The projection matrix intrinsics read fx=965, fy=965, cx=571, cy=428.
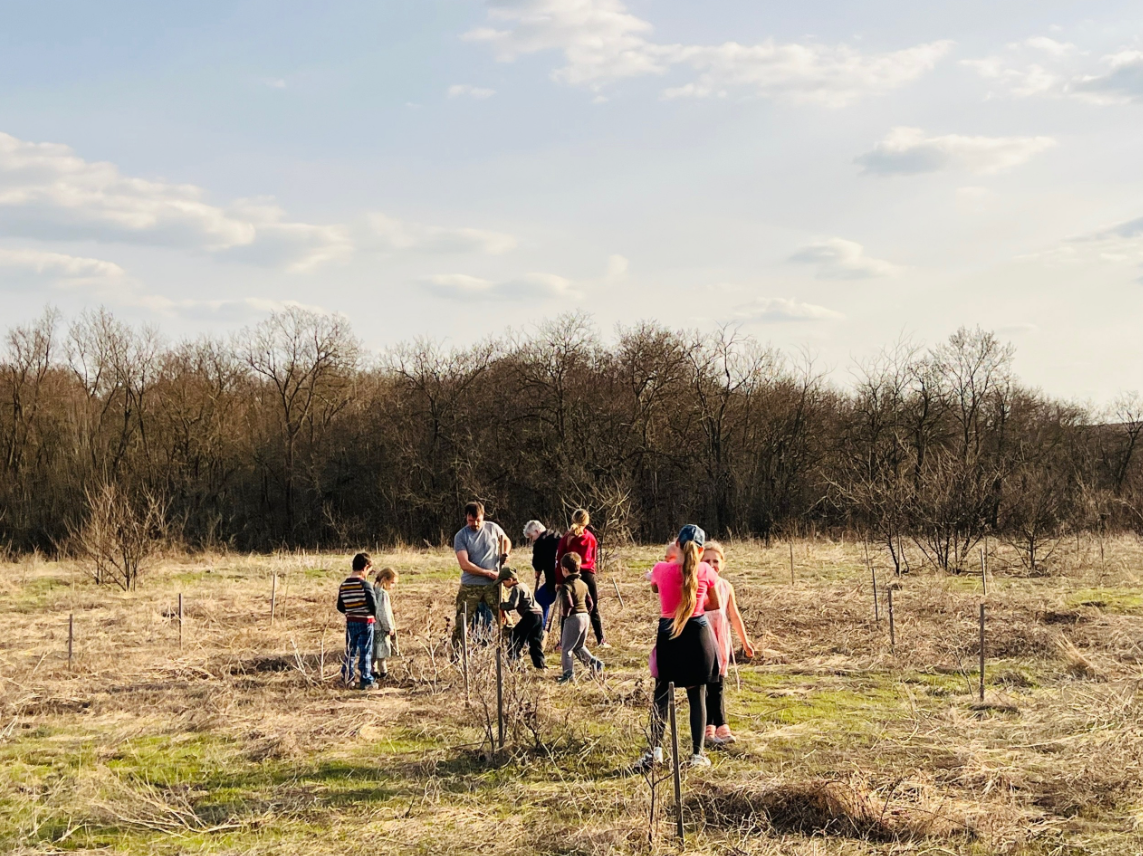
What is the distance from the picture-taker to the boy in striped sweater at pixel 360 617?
29.6 feet

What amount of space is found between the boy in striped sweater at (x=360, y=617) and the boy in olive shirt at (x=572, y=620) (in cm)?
180

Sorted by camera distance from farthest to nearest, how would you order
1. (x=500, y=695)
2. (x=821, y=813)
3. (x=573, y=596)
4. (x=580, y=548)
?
(x=580, y=548), (x=573, y=596), (x=500, y=695), (x=821, y=813)

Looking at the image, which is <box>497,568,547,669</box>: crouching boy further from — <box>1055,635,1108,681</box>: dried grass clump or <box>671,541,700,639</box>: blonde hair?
<box>1055,635,1108,681</box>: dried grass clump

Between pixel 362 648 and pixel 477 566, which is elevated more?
pixel 477 566

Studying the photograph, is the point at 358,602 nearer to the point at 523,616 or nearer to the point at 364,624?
the point at 364,624

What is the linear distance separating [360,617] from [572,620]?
2007 millimetres

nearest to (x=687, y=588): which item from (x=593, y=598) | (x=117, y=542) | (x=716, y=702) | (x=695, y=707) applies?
(x=695, y=707)

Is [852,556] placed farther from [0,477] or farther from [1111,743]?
[0,477]

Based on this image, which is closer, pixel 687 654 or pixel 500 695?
pixel 687 654

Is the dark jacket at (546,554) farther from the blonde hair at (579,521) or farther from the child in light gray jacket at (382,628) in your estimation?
the child in light gray jacket at (382,628)

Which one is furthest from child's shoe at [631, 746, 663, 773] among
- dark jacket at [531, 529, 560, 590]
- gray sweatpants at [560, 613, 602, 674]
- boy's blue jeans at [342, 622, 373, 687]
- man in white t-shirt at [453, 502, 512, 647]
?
dark jacket at [531, 529, 560, 590]

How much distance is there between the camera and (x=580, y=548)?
10.0 metres

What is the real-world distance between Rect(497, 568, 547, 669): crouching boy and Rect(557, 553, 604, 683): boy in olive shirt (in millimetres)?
346

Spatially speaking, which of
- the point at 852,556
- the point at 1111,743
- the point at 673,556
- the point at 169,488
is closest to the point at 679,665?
the point at 673,556
